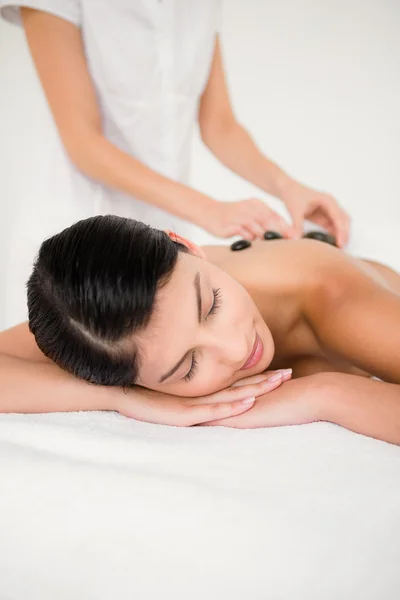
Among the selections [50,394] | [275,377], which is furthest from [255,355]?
[50,394]

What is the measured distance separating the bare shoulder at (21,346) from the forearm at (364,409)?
387 millimetres

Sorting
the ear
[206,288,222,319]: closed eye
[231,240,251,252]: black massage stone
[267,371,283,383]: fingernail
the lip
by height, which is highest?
the ear

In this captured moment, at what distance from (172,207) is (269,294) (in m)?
0.26

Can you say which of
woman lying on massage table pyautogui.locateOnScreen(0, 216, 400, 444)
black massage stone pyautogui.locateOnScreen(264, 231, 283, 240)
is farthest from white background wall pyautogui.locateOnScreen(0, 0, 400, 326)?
woman lying on massage table pyautogui.locateOnScreen(0, 216, 400, 444)

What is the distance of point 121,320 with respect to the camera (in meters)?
0.69

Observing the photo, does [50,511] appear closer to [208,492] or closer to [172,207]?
[208,492]

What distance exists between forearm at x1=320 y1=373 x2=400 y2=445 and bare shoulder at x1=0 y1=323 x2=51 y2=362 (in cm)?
39

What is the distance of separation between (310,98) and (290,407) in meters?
Result: 1.17

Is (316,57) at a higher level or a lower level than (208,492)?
higher

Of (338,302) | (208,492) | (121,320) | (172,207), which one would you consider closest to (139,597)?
(208,492)

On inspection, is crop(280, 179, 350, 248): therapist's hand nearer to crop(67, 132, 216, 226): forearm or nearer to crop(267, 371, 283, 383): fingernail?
crop(67, 132, 216, 226): forearm

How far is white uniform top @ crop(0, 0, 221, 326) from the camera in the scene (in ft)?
4.10

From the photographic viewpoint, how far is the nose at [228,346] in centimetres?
73

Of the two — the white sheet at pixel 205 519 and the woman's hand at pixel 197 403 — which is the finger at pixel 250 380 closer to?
the woman's hand at pixel 197 403
